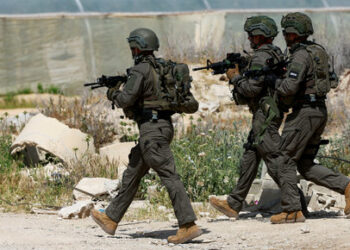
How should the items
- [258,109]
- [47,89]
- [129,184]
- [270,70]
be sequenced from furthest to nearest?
[47,89]
[258,109]
[270,70]
[129,184]

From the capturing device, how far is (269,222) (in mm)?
7852

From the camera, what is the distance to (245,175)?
7922mm

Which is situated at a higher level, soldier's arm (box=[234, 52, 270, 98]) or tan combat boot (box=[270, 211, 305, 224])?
soldier's arm (box=[234, 52, 270, 98])

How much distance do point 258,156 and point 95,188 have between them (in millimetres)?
2229

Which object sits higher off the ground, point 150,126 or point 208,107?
point 150,126

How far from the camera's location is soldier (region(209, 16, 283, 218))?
770 cm

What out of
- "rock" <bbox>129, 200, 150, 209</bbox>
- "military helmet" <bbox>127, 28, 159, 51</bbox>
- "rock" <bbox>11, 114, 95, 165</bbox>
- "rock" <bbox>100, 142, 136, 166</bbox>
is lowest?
"rock" <bbox>129, 200, 150, 209</bbox>

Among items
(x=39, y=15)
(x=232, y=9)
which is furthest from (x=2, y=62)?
(x=232, y=9)

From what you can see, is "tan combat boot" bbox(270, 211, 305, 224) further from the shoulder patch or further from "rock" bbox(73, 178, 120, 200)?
"rock" bbox(73, 178, 120, 200)

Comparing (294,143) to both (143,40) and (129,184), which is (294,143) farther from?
(143,40)

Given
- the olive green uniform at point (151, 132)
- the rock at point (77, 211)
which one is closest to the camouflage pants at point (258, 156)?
the olive green uniform at point (151, 132)

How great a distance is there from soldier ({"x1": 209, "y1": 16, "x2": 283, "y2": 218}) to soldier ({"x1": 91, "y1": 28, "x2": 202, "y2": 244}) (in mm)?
657

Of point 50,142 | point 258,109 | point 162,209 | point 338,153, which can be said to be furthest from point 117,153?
point 258,109

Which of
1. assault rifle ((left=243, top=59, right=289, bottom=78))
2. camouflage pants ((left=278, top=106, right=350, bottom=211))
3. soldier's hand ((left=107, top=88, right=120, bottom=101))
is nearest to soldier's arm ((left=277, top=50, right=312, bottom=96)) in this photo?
assault rifle ((left=243, top=59, right=289, bottom=78))
